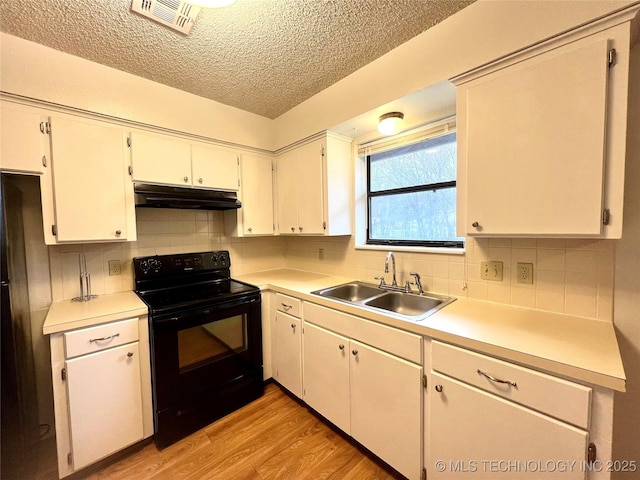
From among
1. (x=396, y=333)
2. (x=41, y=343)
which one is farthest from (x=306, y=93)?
(x=41, y=343)

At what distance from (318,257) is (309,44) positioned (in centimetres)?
176

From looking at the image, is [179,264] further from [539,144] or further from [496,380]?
[539,144]

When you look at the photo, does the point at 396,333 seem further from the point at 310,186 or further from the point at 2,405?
the point at 2,405

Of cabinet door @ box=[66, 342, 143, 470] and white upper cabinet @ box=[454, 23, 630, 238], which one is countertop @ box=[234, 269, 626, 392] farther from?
cabinet door @ box=[66, 342, 143, 470]

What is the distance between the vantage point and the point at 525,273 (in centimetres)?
141

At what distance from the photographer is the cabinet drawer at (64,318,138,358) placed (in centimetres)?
140

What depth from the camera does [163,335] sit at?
5.32 ft

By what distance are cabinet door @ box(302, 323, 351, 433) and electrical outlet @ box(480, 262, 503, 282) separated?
0.92m

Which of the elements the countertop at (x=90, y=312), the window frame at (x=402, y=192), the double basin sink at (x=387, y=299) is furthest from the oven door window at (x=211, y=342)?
the window frame at (x=402, y=192)

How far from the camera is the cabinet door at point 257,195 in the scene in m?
2.44

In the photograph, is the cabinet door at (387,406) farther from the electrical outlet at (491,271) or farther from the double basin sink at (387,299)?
the electrical outlet at (491,271)

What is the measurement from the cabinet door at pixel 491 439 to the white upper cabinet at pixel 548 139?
29.0 inches

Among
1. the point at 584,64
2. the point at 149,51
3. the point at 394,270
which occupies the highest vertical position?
the point at 149,51

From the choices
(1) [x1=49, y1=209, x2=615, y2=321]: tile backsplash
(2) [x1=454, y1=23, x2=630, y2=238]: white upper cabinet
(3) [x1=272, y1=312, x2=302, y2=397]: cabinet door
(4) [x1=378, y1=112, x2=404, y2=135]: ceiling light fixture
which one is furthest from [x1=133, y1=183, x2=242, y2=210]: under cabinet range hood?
(2) [x1=454, y1=23, x2=630, y2=238]: white upper cabinet
